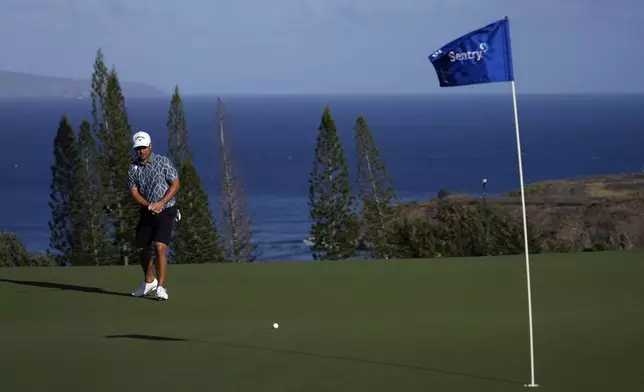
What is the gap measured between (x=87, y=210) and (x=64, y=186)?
4.64ft

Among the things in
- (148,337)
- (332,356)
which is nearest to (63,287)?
(148,337)

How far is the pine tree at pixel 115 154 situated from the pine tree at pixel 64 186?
2.16m

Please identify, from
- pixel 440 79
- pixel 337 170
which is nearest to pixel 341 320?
pixel 440 79

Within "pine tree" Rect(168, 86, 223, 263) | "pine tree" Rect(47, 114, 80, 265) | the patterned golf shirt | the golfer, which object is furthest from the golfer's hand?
"pine tree" Rect(47, 114, 80, 265)

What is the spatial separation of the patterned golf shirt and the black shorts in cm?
14

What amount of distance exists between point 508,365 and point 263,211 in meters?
87.6

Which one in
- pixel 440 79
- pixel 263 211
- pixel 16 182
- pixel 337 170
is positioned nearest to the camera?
pixel 440 79

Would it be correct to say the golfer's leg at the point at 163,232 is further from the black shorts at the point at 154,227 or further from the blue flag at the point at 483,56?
the blue flag at the point at 483,56

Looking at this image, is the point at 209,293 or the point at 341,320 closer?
the point at 341,320

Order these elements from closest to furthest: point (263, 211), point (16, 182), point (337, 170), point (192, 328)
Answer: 1. point (192, 328)
2. point (337, 170)
3. point (263, 211)
4. point (16, 182)

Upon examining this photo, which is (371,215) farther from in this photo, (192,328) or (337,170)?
(192,328)

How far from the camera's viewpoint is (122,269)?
11.0 metres

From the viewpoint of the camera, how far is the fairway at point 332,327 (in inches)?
245

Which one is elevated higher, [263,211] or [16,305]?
[16,305]
